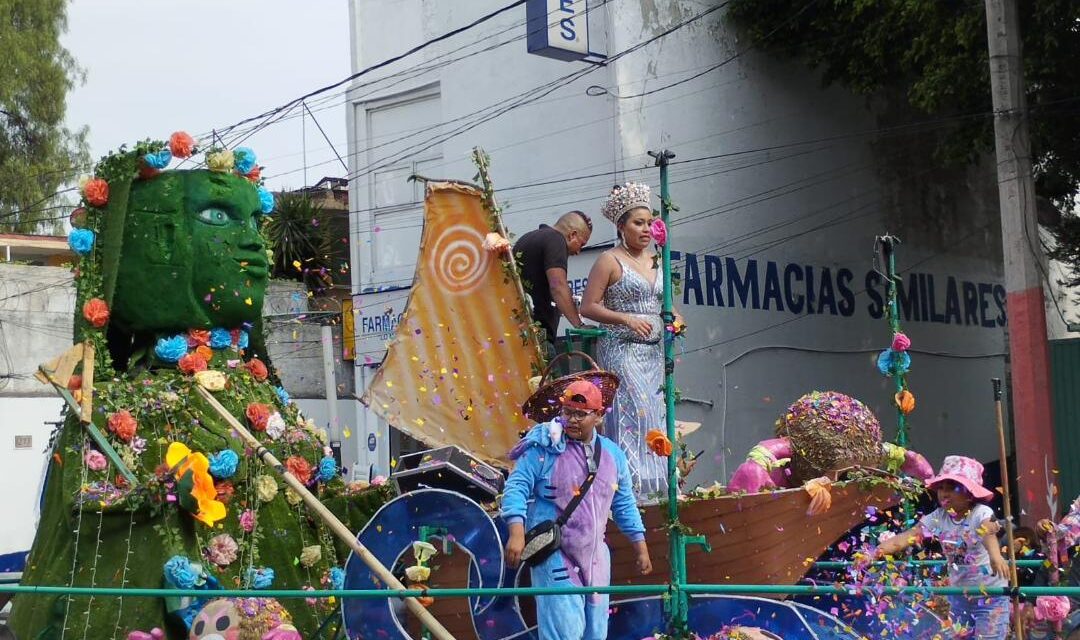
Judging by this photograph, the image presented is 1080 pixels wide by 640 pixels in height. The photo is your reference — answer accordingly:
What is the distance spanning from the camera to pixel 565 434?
5734 millimetres

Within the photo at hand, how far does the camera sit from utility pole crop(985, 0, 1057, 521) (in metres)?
11.8

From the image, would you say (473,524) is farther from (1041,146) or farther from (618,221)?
(1041,146)

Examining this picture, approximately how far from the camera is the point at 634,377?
659 cm

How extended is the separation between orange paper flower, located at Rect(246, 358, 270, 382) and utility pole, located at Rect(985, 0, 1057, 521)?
7.06 meters

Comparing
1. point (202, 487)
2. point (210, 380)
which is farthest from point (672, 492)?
point (210, 380)

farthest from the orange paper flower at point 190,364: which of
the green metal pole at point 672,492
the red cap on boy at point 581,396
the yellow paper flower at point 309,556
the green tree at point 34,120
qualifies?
the green tree at point 34,120

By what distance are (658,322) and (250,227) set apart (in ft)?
8.79

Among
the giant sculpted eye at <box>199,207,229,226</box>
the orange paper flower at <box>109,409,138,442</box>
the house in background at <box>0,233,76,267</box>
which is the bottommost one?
the orange paper flower at <box>109,409,138,442</box>

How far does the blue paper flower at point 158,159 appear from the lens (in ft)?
25.3

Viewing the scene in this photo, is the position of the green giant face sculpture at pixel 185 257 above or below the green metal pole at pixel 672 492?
above

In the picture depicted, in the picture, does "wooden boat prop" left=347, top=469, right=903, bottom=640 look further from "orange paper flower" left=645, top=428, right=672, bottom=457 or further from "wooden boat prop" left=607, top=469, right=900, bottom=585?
"orange paper flower" left=645, top=428, right=672, bottom=457

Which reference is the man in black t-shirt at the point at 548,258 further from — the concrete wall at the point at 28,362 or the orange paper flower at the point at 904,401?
the concrete wall at the point at 28,362

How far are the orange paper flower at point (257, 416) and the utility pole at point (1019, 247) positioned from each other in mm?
7187

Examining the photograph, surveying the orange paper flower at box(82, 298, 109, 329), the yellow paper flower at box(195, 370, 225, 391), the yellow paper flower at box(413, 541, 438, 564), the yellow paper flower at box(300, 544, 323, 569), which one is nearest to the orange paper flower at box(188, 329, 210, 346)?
the yellow paper flower at box(195, 370, 225, 391)
